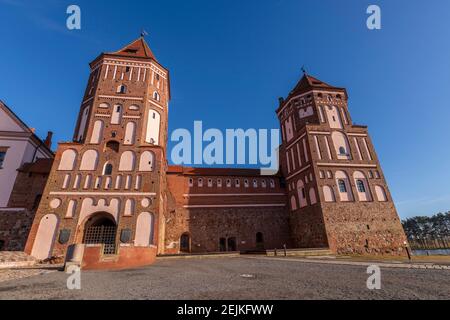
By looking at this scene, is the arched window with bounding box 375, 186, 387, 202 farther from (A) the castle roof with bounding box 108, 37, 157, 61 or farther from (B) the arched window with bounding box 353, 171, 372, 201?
(A) the castle roof with bounding box 108, 37, 157, 61

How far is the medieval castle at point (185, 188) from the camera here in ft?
56.1

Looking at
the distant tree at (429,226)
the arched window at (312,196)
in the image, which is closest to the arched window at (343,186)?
the arched window at (312,196)

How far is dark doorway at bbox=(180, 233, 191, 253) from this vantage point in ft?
79.1

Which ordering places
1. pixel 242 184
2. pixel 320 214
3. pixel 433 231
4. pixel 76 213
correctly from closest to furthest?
pixel 76 213, pixel 320 214, pixel 242 184, pixel 433 231

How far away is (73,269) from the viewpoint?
9.82 metres

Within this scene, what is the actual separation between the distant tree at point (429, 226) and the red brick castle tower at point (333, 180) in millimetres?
87318

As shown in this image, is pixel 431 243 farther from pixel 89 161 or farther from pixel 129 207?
pixel 89 161

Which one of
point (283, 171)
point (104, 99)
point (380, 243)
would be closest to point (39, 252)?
point (104, 99)

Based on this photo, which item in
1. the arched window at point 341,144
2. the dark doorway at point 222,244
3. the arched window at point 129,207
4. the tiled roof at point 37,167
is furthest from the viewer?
the dark doorway at point 222,244

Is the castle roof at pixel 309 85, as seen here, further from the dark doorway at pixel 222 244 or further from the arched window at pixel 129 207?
the arched window at pixel 129 207

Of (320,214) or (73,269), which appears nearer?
(73,269)
